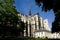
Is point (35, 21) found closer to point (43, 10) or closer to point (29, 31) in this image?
point (29, 31)

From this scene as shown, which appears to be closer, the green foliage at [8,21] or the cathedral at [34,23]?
the green foliage at [8,21]

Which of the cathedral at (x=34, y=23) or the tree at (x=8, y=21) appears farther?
the cathedral at (x=34, y=23)

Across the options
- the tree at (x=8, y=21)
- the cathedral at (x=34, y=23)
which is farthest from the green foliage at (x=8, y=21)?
the cathedral at (x=34, y=23)

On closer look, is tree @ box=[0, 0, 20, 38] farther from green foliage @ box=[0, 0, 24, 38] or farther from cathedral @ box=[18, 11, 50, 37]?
cathedral @ box=[18, 11, 50, 37]

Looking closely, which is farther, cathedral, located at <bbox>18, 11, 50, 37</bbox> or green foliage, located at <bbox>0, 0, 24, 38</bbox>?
cathedral, located at <bbox>18, 11, 50, 37</bbox>

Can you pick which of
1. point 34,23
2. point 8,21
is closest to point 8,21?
point 8,21

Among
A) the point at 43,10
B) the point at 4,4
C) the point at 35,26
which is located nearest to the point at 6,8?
the point at 4,4

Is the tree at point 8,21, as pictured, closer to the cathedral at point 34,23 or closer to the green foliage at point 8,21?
the green foliage at point 8,21

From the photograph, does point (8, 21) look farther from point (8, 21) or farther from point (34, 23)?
point (34, 23)

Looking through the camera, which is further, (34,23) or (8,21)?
(34,23)

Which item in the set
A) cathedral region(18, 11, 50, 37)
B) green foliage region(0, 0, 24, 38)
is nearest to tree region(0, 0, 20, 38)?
green foliage region(0, 0, 24, 38)

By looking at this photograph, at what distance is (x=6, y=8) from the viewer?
1834 inches

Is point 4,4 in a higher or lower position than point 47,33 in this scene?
higher

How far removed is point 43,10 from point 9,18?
27.3 meters
